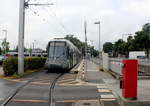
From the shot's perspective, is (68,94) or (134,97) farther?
(68,94)

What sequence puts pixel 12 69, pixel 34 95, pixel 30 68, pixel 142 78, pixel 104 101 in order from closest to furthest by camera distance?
1. pixel 104 101
2. pixel 34 95
3. pixel 142 78
4. pixel 12 69
5. pixel 30 68

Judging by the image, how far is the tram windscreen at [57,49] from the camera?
29.5 m

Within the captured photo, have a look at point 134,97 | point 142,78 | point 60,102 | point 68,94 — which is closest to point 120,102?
point 134,97

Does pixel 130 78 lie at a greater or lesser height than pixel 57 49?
lesser

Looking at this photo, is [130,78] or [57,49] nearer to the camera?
[130,78]

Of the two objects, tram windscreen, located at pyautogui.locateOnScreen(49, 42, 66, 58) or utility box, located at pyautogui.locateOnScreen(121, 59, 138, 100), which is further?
tram windscreen, located at pyautogui.locateOnScreen(49, 42, 66, 58)

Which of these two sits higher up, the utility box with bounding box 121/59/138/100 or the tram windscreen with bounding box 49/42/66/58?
the tram windscreen with bounding box 49/42/66/58

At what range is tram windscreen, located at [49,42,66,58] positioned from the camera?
96.8 feet

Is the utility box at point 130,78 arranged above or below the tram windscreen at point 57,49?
below

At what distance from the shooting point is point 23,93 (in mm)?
13539

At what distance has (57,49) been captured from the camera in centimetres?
2964

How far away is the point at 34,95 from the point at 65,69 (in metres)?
16.8

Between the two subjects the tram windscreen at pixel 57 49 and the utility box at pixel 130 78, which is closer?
the utility box at pixel 130 78

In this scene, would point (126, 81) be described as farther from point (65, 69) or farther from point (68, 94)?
point (65, 69)
